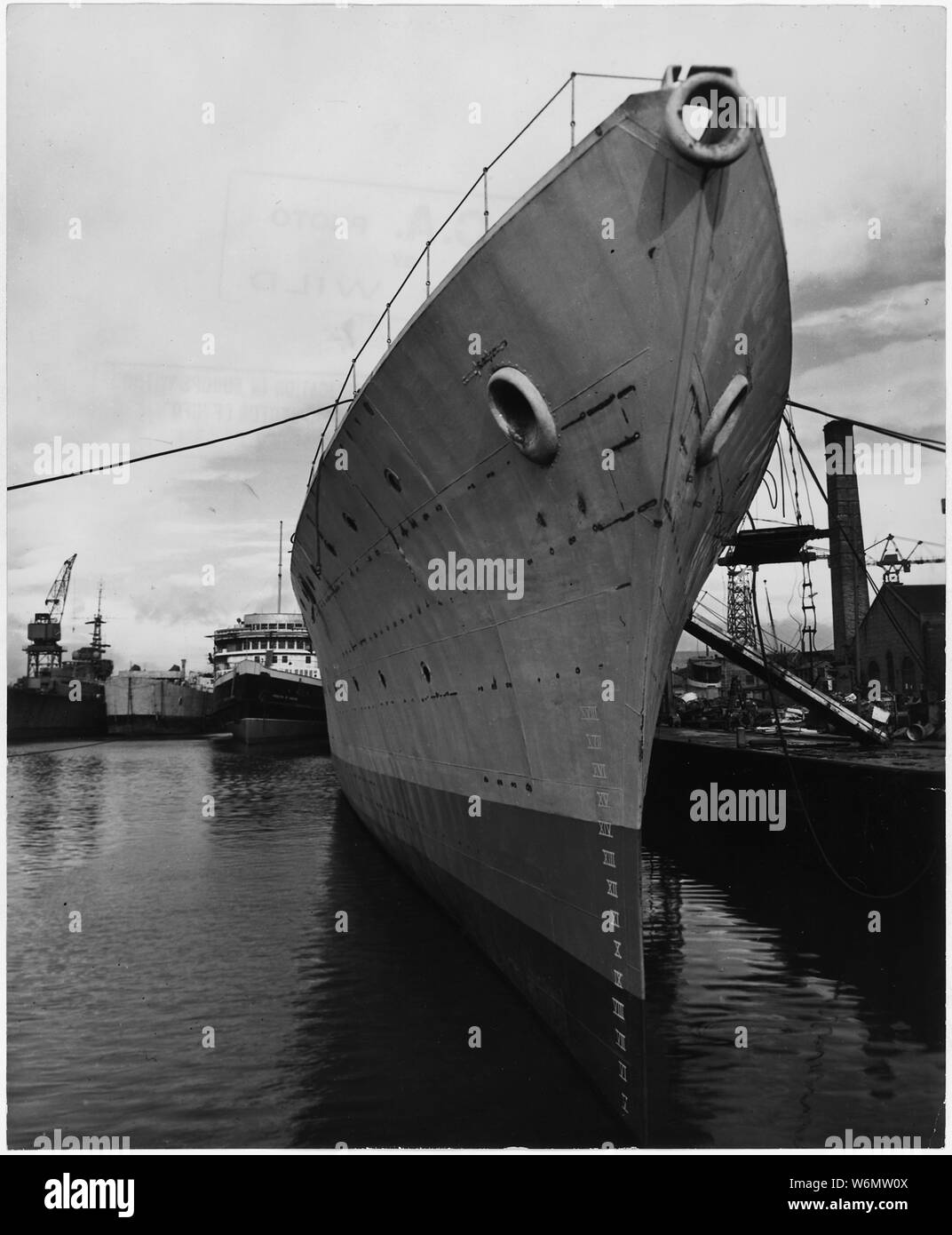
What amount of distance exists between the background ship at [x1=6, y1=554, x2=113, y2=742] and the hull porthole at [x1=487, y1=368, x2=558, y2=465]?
4017cm

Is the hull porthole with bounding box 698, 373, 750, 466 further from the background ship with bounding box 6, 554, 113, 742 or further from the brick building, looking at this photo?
the background ship with bounding box 6, 554, 113, 742

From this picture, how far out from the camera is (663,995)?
6941 mm

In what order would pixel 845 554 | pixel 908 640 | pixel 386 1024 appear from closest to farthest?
pixel 386 1024 → pixel 908 640 → pixel 845 554

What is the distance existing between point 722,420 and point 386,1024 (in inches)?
192

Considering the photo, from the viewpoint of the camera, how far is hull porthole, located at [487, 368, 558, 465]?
4.88 metres

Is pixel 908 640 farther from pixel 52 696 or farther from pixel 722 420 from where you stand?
pixel 52 696

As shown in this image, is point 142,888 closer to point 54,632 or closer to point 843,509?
point 843,509

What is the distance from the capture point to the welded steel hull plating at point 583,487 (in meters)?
4.34

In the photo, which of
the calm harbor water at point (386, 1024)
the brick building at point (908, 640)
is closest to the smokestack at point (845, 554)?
the brick building at point (908, 640)

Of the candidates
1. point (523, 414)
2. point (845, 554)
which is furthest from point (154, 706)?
point (523, 414)

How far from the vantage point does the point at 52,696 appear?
4441 centimetres
